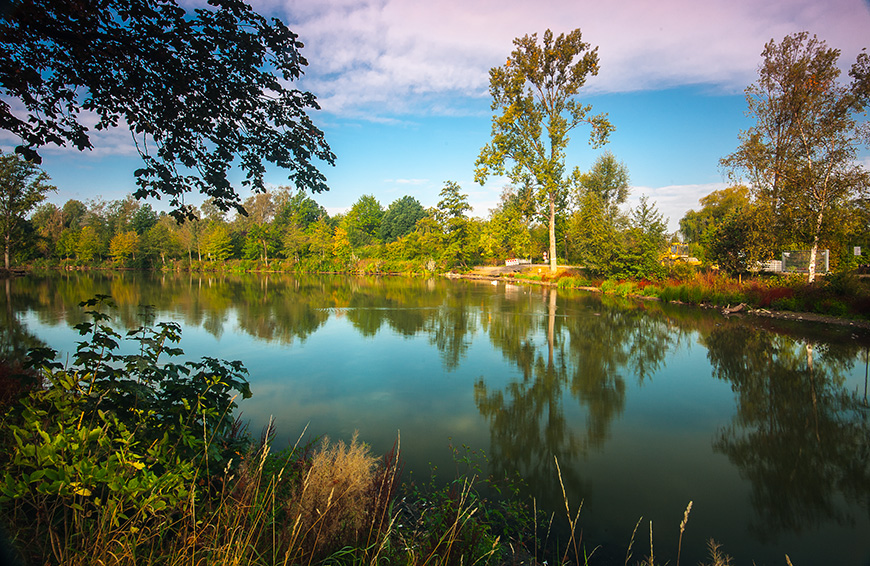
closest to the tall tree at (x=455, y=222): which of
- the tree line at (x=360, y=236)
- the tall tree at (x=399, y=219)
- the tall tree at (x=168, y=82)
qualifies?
the tree line at (x=360, y=236)

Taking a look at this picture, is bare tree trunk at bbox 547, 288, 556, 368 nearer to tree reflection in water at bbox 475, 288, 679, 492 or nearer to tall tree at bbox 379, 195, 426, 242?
tree reflection in water at bbox 475, 288, 679, 492

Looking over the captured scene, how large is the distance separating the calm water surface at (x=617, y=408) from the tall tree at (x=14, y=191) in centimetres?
1576

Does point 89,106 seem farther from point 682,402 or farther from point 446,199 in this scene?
point 446,199

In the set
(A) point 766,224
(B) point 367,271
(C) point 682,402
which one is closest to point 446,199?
(B) point 367,271

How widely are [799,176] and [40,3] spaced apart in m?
21.8

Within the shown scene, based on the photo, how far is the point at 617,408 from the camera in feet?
21.9

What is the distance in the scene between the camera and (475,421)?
5.93m

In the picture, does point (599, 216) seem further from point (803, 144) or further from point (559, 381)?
point (559, 381)

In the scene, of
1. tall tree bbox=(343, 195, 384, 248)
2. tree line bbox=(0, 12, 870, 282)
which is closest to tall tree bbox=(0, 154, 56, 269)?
tree line bbox=(0, 12, 870, 282)

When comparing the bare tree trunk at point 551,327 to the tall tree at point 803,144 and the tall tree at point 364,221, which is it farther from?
the tall tree at point 364,221

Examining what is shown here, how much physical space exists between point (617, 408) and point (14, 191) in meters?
37.8

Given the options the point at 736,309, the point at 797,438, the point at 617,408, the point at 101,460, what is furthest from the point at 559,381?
the point at 736,309

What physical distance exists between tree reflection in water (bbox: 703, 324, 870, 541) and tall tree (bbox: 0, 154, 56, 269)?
25864 millimetres

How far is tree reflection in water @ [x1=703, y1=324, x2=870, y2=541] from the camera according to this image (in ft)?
13.2
